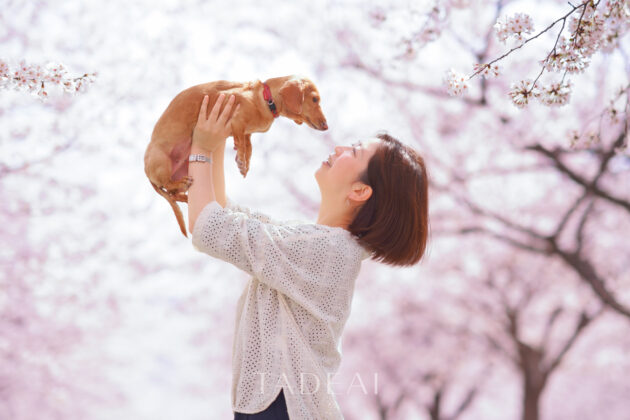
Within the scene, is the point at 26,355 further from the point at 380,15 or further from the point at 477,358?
the point at 477,358

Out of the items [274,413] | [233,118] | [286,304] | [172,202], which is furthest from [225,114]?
[274,413]

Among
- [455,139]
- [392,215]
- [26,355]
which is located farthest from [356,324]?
[392,215]

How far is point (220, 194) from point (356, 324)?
10125 millimetres

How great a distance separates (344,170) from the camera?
1936 millimetres

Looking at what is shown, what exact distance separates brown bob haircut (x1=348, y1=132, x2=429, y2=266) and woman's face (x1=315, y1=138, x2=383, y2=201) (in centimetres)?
2

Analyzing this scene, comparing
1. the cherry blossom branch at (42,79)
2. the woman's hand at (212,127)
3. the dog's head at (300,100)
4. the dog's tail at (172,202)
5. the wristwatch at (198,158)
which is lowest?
the dog's tail at (172,202)

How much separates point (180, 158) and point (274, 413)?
2.56 feet

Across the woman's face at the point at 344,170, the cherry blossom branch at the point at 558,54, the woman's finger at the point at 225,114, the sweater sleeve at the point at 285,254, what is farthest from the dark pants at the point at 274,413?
the cherry blossom branch at the point at 558,54

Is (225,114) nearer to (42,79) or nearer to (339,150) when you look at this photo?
(339,150)

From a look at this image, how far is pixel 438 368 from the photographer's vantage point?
11.8 metres

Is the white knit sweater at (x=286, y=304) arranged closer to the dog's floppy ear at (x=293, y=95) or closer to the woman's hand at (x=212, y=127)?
the woman's hand at (x=212, y=127)

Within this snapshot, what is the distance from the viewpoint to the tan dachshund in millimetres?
1707

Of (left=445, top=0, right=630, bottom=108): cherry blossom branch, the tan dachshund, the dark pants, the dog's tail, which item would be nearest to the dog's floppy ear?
the tan dachshund

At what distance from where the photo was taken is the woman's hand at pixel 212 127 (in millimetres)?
1698
